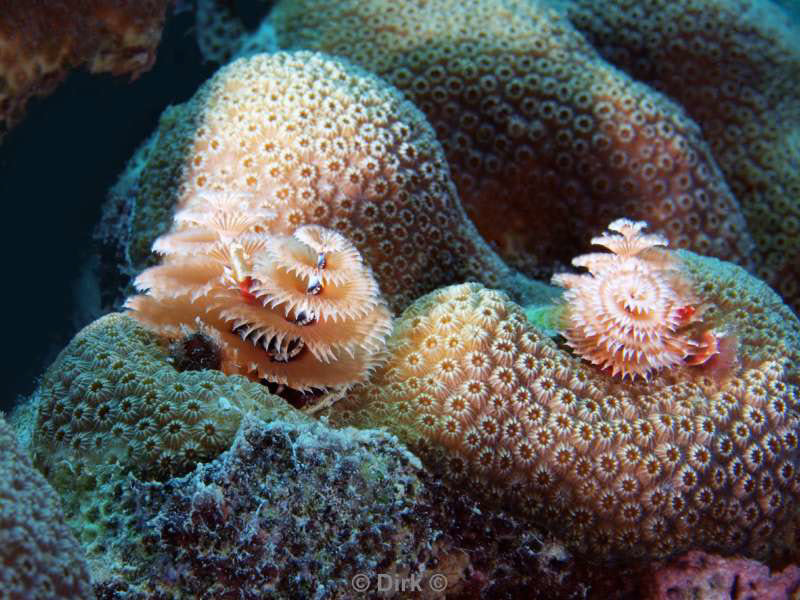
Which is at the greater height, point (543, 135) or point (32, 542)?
point (543, 135)

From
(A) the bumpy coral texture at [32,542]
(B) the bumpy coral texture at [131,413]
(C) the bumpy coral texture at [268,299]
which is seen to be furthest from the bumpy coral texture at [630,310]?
(A) the bumpy coral texture at [32,542]


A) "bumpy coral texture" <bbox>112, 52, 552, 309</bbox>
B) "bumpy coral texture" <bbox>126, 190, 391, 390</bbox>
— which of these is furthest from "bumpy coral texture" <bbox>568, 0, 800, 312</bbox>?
"bumpy coral texture" <bbox>126, 190, 391, 390</bbox>

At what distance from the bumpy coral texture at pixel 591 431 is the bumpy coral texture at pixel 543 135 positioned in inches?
97.6

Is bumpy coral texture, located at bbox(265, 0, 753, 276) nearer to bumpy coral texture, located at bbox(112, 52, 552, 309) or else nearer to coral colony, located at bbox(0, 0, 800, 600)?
coral colony, located at bbox(0, 0, 800, 600)

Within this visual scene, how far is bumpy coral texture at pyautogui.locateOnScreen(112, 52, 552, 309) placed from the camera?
3.74m

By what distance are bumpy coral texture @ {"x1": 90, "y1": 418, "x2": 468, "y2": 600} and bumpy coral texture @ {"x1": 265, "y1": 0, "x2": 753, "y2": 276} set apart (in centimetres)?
359

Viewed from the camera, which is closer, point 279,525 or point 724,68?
point 279,525

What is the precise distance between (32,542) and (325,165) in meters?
2.70

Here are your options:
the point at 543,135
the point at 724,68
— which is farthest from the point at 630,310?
the point at 724,68

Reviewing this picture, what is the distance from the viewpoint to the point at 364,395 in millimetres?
2965

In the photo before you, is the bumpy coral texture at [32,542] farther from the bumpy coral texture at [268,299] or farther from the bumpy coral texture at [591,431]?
the bumpy coral texture at [591,431]

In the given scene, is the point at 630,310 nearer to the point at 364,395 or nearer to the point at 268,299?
the point at 364,395

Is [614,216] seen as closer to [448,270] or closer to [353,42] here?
[448,270]

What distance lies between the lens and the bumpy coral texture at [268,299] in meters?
2.57
